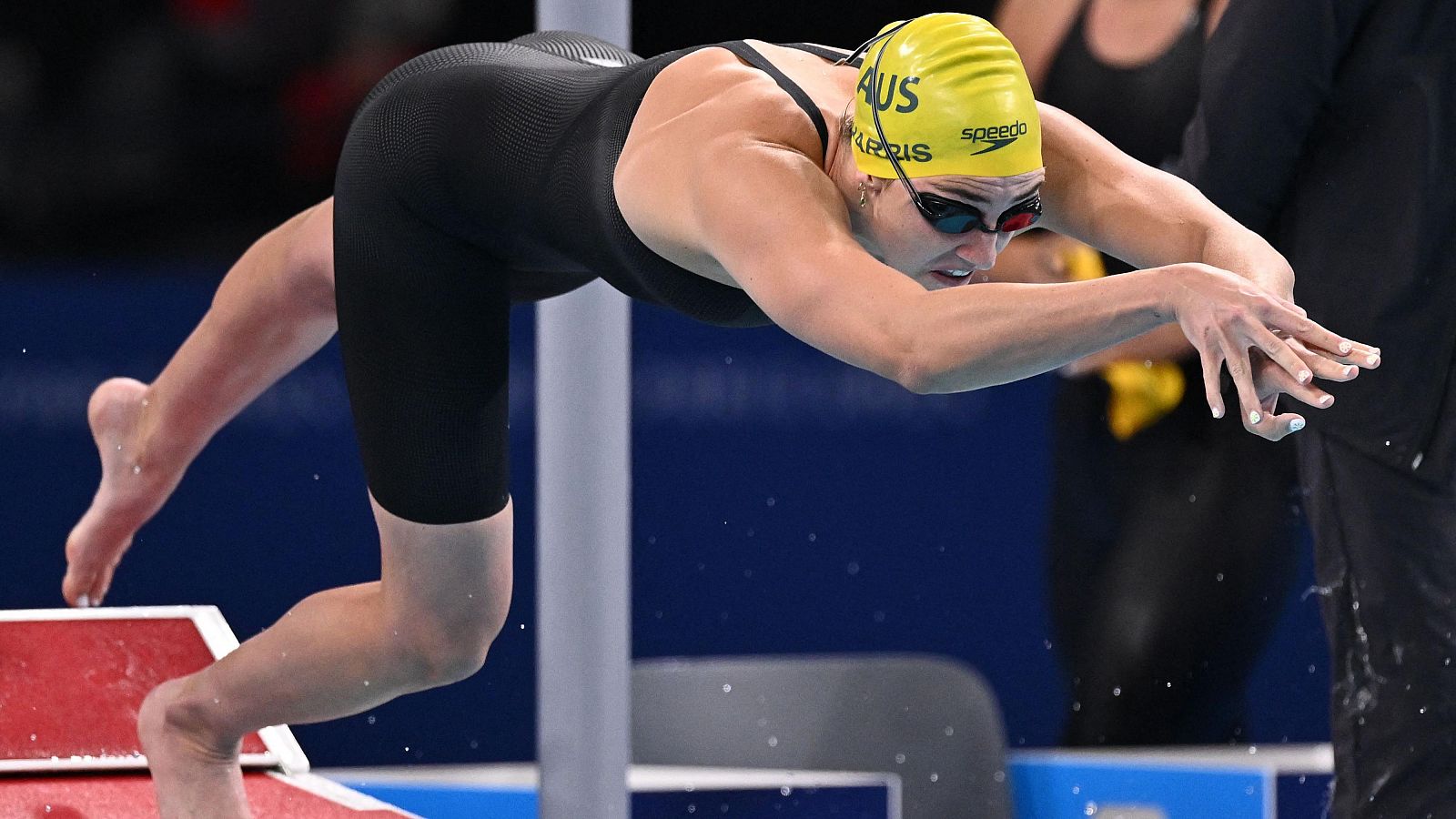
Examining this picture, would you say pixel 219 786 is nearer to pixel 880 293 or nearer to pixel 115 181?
pixel 880 293

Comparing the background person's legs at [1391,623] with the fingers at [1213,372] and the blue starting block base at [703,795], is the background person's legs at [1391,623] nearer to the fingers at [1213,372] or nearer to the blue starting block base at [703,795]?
the blue starting block base at [703,795]

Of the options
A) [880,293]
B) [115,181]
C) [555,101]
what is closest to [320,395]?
[115,181]

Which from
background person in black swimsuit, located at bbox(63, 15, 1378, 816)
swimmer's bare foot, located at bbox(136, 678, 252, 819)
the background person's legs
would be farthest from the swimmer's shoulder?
swimmer's bare foot, located at bbox(136, 678, 252, 819)

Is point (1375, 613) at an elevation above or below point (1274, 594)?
above

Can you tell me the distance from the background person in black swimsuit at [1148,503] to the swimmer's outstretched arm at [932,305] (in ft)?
5.88

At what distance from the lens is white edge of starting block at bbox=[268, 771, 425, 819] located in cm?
311

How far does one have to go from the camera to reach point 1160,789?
3.73 m

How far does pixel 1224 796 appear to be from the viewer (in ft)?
11.8

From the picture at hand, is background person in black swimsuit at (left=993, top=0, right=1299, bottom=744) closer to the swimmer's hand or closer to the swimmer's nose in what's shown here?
the swimmer's nose

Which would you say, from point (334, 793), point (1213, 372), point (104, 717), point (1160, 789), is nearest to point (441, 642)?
point (334, 793)

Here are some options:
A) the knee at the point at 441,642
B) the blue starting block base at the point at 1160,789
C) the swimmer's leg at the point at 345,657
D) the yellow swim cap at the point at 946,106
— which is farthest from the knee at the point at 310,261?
the blue starting block base at the point at 1160,789

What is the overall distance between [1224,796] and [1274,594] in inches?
41.8

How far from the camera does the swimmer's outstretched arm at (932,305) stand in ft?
5.51

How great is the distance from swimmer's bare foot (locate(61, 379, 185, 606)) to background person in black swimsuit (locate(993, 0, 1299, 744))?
69.8 inches
